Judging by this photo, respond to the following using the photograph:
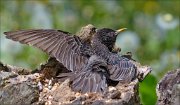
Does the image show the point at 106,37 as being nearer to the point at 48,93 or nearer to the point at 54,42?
the point at 54,42

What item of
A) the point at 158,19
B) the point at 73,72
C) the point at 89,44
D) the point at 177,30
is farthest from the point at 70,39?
the point at 158,19

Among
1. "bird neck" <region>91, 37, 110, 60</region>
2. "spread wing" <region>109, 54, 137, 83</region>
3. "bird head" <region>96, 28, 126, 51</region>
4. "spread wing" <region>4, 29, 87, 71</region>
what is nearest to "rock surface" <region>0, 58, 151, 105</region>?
"spread wing" <region>109, 54, 137, 83</region>

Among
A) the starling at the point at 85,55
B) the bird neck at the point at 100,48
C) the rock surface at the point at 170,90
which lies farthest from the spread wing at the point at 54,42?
the rock surface at the point at 170,90

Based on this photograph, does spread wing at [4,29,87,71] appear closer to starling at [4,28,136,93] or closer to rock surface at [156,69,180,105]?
starling at [4,28,136,93]

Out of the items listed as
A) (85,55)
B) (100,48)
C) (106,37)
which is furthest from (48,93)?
(106,37)

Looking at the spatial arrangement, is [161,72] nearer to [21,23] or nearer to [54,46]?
[21,23]

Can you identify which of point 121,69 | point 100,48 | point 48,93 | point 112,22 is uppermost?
point 112,22
